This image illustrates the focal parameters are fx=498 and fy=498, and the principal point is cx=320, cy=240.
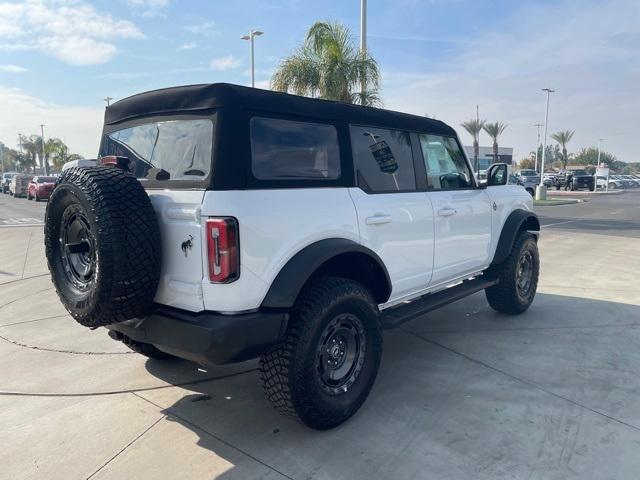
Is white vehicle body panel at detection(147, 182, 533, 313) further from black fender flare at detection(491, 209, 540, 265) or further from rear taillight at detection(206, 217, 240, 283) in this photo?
black fender flare at detection(491, 209, 540, 265)

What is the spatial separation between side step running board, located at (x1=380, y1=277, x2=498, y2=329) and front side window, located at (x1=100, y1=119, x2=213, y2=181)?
167 centimetres

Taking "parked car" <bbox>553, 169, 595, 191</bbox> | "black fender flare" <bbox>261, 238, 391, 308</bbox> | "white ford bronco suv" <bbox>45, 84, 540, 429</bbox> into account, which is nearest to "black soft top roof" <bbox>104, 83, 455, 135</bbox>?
"white ford bronco suv" <bbox>45, 84, 540, 429</bbox>

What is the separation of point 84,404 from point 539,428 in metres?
3.06

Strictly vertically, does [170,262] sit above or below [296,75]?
below

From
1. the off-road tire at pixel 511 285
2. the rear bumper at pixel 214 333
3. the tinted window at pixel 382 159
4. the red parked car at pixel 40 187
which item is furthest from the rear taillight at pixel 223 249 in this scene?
the red parked car at pixel 40 187

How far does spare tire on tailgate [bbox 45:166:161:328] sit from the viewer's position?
2.59 m

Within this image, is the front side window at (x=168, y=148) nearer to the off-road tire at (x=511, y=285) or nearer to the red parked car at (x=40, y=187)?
the off-road tire at (x=511, y=285)

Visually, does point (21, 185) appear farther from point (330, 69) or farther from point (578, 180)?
point (578, 180)

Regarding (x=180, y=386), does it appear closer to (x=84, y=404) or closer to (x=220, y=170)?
(x=84, y=404)

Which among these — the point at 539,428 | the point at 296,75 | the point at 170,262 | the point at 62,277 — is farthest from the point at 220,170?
the point at 296,75

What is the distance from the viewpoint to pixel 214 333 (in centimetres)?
256

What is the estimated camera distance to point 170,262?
2.79 metres

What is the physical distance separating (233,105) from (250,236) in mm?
757

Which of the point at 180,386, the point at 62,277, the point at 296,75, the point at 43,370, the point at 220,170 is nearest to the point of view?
the point at 220,170
